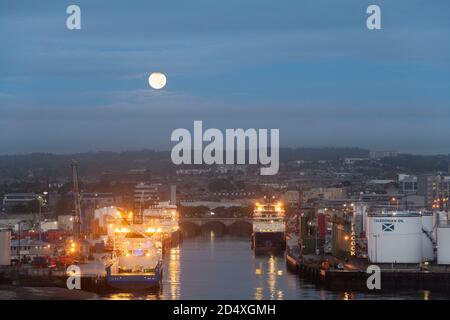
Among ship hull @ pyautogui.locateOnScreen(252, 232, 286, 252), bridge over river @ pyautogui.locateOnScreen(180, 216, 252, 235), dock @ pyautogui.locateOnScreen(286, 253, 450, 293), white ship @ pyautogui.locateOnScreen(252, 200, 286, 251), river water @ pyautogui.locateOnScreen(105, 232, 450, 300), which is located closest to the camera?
river water @ pyautogui.locateOnScreen(105, 232, 450, 300)

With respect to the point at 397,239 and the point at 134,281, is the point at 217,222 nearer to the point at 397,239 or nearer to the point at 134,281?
the point at 397,239

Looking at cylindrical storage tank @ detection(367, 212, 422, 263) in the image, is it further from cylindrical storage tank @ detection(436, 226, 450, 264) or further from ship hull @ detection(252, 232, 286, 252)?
ship hull @ detection(252, 232, 286, 252)

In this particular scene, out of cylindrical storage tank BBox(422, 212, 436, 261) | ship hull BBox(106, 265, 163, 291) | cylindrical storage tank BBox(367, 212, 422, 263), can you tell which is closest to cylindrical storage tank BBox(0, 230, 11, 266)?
ship hull BBox(106, 265, 163, 291)

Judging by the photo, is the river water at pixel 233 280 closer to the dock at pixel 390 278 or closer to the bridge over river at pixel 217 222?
the dock at pixel 390 278

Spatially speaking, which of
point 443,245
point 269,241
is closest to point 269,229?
point 269,241

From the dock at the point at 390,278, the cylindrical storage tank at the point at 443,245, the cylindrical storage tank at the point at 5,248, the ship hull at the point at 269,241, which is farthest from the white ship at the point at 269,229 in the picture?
the cylindrical storage tank at the point at 443,245
